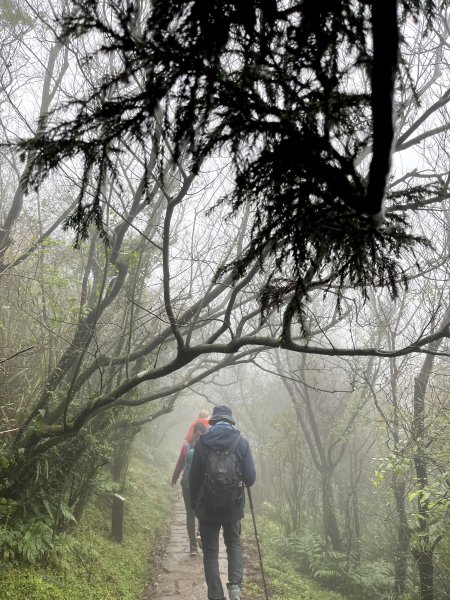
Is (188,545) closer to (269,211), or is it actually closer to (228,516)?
(228,516)

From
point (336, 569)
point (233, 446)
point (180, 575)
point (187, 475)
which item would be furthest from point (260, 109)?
point (336, 569)

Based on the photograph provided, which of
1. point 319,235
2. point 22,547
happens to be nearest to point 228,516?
point 22,547

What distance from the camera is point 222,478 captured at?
194 inches

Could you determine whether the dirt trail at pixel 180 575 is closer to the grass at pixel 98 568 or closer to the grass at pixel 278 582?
the grass at pixel 98 568

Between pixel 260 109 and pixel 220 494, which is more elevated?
pixel 260 109

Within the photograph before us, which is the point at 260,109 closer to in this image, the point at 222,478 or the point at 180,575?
the point at 222,478

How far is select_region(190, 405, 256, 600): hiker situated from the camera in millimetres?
4730

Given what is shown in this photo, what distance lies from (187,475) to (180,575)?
67.0 inches

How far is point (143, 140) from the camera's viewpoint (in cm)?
193

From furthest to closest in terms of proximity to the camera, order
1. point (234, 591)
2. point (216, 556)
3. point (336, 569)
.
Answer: point (336, 569), point (216, 556), point (234, 591)

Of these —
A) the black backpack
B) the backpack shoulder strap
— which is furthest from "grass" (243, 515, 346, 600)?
the backpack shoulder strap

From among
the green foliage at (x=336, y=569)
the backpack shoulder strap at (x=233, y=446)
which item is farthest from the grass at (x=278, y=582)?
the backpack shoulder strap at (x=233, y=446)

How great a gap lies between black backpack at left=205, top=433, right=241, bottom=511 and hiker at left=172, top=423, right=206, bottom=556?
7.79 feet

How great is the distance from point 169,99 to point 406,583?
811 centimetres
